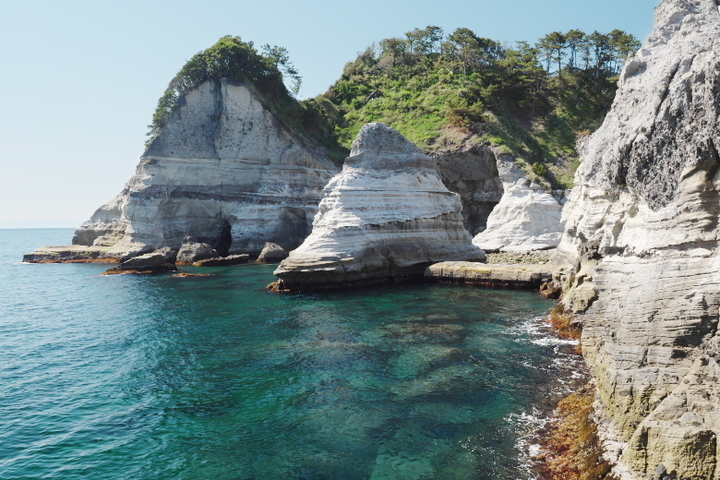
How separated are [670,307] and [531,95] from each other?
177 ft

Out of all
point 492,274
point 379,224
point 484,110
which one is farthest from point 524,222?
point 484,110

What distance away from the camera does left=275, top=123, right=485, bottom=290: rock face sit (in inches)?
1015

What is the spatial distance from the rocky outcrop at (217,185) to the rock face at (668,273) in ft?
126

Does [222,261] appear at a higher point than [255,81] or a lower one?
lower

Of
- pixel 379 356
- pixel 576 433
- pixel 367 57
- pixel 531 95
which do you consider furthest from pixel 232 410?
pixel 367 57

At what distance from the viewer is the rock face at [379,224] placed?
84.6 feet

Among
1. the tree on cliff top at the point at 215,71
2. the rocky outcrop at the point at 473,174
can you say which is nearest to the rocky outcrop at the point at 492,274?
the rocky outcrop at the point at 473,174

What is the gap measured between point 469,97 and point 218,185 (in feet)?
93.9

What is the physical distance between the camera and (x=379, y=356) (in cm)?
1388

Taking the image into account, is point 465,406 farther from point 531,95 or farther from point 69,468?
point 531,95

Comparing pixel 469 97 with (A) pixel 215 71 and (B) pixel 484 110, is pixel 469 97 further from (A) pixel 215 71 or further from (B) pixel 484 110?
(A) pixel 215 71

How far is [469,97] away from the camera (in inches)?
2078

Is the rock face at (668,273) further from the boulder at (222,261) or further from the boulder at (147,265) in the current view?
the boulder at (222,261)

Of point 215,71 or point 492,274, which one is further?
point 215,71
